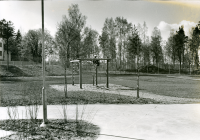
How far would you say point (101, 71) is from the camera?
1024 inches

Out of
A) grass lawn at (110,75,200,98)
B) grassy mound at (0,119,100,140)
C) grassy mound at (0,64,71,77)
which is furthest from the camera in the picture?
grassy mound at (0,64,71,77)

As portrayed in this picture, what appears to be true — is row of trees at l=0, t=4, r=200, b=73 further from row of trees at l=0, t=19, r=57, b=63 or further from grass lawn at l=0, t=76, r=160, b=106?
grass lawn at l=0, t=76, r=160, b=106

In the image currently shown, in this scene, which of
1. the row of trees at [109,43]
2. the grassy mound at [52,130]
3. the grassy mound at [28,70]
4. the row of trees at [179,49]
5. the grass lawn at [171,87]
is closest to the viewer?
the grassy mound at [52,130]

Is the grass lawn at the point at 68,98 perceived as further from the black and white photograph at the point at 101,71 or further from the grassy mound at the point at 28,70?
the grassy mound at the point at 28,70

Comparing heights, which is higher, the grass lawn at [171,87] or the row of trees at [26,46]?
the row of trees at [26,46]

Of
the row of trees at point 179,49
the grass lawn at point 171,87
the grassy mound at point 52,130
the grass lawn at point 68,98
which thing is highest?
the row of trees at point 179,49

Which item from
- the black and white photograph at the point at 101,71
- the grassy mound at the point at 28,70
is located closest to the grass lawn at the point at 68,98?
the black and white photograph at the point at 101,71

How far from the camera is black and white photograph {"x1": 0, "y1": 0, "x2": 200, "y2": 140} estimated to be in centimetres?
464

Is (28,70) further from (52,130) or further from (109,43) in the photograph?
(52,130)

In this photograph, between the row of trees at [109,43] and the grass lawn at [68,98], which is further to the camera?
the row of trees at [109,43]

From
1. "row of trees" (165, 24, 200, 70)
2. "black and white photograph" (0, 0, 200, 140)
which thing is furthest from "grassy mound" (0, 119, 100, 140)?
"row of trees" (165, 24, 200, 70)

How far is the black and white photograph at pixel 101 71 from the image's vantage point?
4.64 m

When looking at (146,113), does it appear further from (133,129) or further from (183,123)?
(133,129)

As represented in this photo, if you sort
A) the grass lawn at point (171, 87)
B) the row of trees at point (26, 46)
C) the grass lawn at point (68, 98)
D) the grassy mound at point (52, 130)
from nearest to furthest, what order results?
1. the grassy mound at point (52, 130)
2. the grass lawn at point (68, 98)
3. the grass lawn at point (171, 87)
4. the row of trees at point (26, 46)
